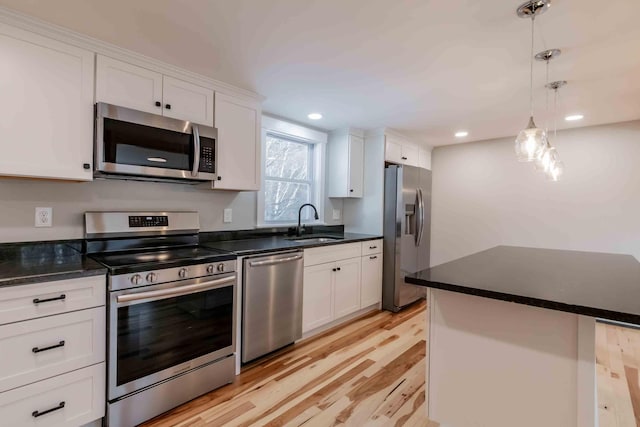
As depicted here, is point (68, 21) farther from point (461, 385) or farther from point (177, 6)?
point (461, 385)

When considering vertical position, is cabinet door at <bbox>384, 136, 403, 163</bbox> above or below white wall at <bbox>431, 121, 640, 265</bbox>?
above

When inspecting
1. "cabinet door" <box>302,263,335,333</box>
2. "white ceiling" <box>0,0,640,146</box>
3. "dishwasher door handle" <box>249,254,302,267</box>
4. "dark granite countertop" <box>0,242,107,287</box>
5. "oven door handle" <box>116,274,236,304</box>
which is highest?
"white ceiling" <box>0,0,640,146</box>

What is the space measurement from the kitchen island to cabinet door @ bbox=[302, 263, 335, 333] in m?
1.40

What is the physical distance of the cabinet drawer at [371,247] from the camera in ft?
11.4

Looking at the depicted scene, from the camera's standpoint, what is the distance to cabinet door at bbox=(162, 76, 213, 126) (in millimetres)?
2162

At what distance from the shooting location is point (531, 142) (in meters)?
1.86

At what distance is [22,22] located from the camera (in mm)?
1608

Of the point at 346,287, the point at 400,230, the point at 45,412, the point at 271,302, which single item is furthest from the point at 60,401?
the point at 400,230

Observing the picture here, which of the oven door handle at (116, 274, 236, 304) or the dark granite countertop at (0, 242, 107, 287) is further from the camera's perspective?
the oven door handle at (116, 274, 236, 304)

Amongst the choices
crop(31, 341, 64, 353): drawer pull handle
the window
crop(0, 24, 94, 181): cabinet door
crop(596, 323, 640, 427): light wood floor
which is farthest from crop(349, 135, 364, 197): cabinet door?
crop(31, 341, 64, 353): drawer pull handle

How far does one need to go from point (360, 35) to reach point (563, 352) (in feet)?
5.83

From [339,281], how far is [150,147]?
203 centimetres

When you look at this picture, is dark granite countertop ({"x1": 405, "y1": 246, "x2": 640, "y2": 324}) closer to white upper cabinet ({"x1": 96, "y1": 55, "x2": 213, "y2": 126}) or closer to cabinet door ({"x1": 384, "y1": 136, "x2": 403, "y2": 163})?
white upper cabinet ({"x1": 96, "y1": 55, "x2": 213, "y2": 126})

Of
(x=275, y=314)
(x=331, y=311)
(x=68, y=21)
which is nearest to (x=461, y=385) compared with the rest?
(x=275, y=314)
